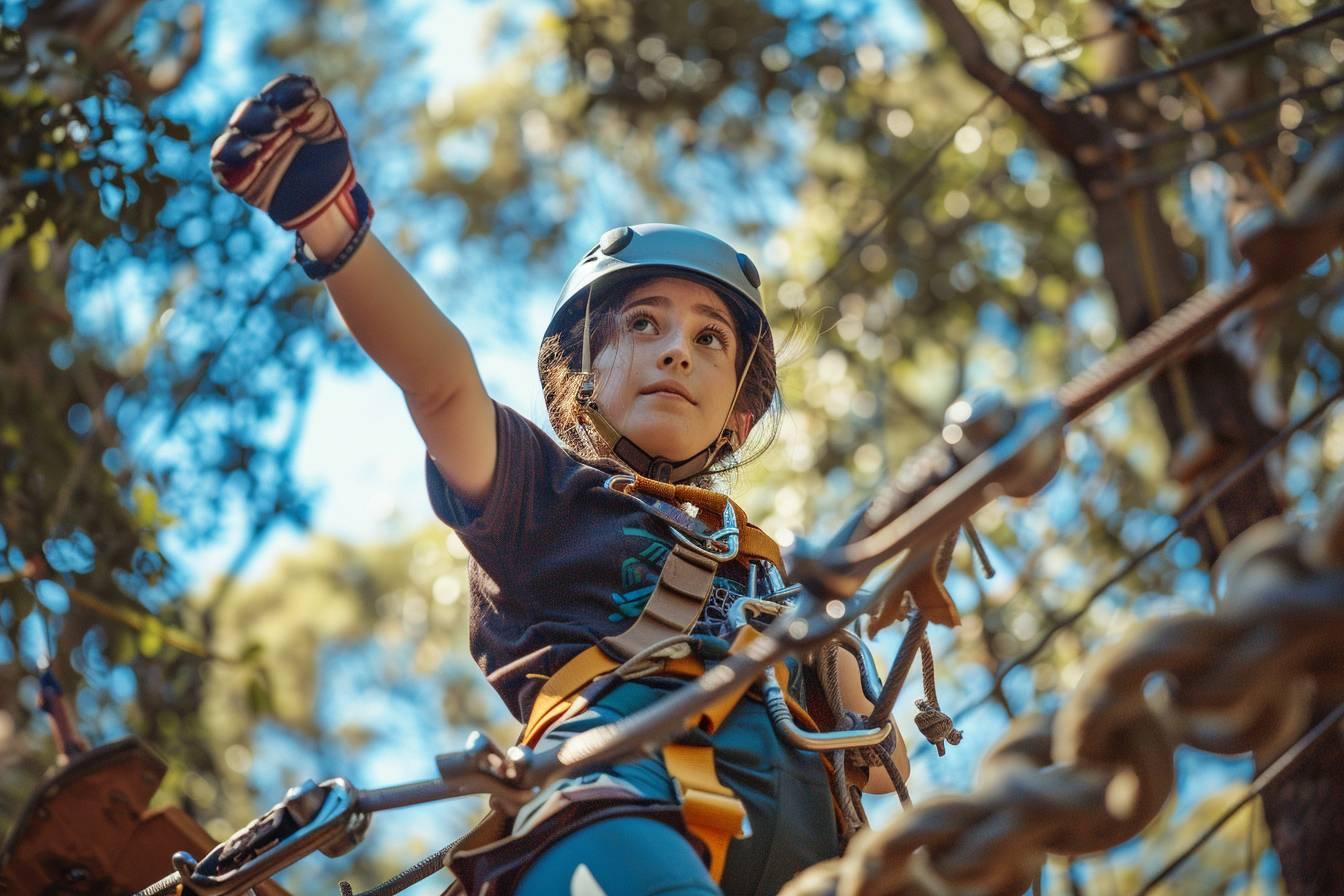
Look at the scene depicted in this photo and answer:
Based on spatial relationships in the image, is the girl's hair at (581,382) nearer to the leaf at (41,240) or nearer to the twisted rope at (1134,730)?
the twisted rope at (1134,730)

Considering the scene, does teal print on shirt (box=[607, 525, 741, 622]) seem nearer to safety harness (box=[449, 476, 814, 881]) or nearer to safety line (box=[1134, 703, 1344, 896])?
safety harness (box=[449, 476, 814, 881])

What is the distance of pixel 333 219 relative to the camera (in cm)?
214

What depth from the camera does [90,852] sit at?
3371 millimetres

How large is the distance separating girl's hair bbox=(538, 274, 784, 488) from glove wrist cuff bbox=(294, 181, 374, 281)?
87 cm

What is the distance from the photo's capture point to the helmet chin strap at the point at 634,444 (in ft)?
10.1

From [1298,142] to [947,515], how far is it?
17.9 feet

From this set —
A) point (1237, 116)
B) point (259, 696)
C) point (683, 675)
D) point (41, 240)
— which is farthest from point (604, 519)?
point (41, 240)

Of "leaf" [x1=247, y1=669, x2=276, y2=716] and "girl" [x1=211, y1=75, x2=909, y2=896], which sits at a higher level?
"leaf" [x1=247, y1=669, x2=276, y2=716]

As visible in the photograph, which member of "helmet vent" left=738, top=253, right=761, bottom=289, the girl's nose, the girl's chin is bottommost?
the girl's chin

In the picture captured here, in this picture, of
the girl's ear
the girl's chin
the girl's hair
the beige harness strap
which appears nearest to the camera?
the beige harness strap

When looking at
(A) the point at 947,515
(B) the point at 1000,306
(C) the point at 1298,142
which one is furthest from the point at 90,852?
(B) the point at 1000,306

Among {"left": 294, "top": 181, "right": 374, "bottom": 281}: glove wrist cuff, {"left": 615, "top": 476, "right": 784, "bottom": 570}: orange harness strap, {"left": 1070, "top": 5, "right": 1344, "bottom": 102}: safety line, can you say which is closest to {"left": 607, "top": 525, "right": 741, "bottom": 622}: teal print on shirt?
{"left": 615, "top": 476, "right": 784, "bottom": 570}: orange harness strap

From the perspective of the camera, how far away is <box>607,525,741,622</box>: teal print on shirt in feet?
8.59

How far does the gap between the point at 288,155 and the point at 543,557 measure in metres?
0.83
